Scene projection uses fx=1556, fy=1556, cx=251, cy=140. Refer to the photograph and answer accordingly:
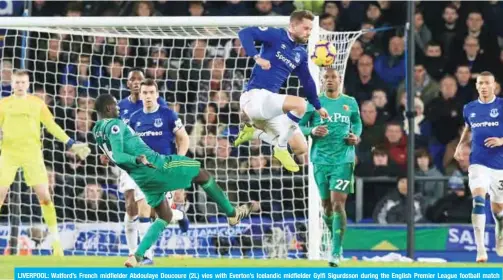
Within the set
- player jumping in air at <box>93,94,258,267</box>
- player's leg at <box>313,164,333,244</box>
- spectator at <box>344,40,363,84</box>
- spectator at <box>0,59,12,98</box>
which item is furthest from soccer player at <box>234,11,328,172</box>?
spectator at <box>0,59,12,98</box>

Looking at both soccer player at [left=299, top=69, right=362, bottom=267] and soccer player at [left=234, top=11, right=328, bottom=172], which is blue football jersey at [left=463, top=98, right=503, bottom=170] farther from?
soccer player at [left=234, top=11, right=328, bottom=172]

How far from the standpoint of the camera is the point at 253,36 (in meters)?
14.2

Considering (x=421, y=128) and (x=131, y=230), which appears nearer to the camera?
(x=131, y=230)

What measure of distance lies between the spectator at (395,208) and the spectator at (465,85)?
2.04 m

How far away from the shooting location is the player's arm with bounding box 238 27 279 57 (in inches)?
552

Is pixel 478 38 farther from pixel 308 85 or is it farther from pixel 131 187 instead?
pixel 308 85


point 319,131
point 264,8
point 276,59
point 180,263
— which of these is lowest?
point 180,263

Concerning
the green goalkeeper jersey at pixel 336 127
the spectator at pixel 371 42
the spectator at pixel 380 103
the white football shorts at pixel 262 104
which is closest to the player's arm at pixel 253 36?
the white football shorts at pixel 262 104

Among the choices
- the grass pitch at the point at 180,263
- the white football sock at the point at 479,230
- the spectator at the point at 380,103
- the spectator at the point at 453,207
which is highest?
the spectator at the point at 380,103

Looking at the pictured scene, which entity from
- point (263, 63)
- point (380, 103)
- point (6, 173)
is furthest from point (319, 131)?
point (380, 103)

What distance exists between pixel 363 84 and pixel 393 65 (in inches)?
20.8

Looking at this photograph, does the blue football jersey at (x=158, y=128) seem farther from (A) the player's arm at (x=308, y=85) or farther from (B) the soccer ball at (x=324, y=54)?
(B) the soccer ball at (x=324, y=54)

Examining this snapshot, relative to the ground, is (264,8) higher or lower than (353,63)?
higher

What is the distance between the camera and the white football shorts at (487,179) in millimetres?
16562
